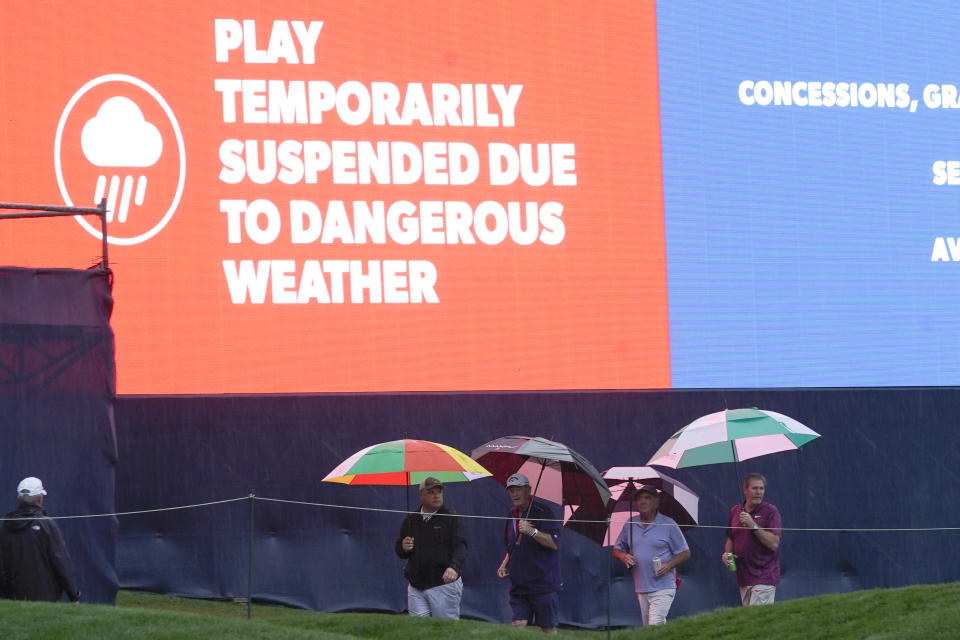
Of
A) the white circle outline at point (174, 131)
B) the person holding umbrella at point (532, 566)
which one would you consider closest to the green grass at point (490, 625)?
the person holding umbrella at point (532, 566)

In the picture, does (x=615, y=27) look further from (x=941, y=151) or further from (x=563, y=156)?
(x=941, y=151)

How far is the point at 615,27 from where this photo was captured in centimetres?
1513

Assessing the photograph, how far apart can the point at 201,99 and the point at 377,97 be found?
5.31ft

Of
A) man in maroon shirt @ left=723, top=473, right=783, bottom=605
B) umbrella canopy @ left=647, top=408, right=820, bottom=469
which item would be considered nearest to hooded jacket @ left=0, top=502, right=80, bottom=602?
umbrella canopy @ left=647, top=408, right=820, bottom=469

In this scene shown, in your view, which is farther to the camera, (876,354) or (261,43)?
(876,354)

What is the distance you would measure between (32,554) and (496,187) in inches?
247

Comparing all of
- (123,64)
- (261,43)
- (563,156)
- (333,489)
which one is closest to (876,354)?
(563,156)

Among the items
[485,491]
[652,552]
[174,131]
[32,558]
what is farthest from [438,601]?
[174,131]

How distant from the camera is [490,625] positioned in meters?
10.5

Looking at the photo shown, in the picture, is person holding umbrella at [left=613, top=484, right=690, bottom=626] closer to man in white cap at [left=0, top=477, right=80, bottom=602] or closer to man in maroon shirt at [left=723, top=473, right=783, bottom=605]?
man in maroon shirt at [left=723, top=473, right=783, bottom=605]

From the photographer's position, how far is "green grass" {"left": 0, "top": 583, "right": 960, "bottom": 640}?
906cm

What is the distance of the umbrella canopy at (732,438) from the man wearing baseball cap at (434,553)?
79.3 inches

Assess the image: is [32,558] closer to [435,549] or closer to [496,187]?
[435,549]

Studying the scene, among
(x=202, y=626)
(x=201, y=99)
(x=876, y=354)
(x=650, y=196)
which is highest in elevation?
(x=201, y=99)
